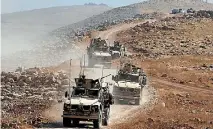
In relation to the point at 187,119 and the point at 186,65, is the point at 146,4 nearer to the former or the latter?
the point at 186,65

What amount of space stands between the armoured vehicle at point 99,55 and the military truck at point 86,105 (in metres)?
26.3

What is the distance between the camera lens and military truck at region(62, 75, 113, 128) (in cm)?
2519

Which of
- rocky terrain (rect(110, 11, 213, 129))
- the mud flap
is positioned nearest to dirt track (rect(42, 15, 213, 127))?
rocky terrain (rect(110, 11, 213, 129))

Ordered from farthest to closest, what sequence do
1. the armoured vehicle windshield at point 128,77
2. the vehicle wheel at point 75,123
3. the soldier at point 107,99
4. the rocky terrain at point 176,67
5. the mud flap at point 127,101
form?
the armoured vehicle windshield at point 128,77 < the mud flap at point 127,101 < the rocky terrain at point 176,67 < the soldier at point 107,99 < the vehicle wheel at point 75,123

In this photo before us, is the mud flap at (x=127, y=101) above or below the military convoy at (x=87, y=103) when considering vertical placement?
below

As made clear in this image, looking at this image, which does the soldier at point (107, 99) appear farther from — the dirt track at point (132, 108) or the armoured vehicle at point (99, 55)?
the armoured vehicle at point (99, 55)

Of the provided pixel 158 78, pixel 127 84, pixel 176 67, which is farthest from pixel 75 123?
pixel 176 67

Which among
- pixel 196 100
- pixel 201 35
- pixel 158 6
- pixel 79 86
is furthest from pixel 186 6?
pixel 79 86

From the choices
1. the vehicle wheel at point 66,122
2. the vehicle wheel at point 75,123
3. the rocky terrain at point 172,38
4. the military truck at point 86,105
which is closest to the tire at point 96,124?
the military truck at point 86,105

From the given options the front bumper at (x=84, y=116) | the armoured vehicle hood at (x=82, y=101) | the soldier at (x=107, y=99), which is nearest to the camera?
the front bumper at (x=84, y=116)

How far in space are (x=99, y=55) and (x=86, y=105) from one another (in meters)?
28.7

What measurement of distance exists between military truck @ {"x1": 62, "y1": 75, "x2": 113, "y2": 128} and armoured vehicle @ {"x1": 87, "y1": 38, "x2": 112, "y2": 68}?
26266mm

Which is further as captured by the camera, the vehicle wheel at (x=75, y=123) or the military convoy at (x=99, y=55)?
the military convoy at (x=99, y=55)

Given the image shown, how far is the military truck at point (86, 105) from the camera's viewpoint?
2519cm
